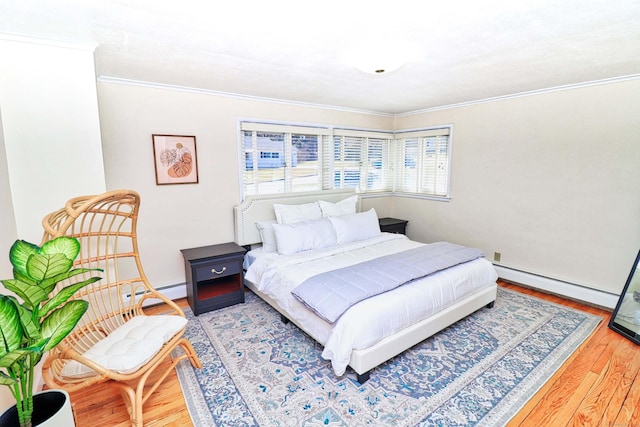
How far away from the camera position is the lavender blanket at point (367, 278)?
2184 mm

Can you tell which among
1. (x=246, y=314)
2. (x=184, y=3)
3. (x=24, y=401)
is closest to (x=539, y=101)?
(x=184, y=3)

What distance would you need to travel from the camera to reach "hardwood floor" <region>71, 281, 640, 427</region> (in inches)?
71.5

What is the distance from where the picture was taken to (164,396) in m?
2.02

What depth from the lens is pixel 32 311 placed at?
1184mm

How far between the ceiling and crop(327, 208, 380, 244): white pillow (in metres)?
1.50

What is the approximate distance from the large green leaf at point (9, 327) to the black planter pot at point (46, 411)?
1.14 feet

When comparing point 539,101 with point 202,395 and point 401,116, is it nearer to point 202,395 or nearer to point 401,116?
point 401,116

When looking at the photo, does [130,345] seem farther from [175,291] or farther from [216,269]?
[175,291]

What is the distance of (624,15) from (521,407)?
7.61 feet

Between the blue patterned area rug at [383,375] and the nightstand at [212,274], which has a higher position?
the nightstand at [212,274]

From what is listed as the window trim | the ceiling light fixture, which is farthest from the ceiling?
the window trim

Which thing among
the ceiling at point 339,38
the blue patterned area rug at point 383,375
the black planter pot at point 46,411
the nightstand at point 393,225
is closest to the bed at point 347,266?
the blue patterned area rug at point 383,375

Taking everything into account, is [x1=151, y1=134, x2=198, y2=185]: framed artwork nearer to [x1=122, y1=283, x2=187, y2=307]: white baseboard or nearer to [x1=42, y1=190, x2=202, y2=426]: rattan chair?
[x1=42, y1=190, x2=202, y2=426]: rattan chair

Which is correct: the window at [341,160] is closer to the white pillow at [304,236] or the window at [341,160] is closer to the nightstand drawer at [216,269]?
the white pillow at [304,236]
